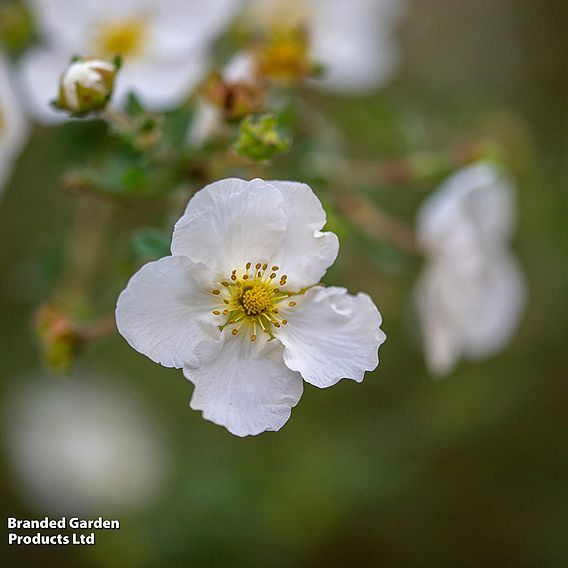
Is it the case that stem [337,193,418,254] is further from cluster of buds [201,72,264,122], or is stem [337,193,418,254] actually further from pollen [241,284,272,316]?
pollen [241,284,272,316]

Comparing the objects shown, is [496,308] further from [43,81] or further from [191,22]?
[43,81]

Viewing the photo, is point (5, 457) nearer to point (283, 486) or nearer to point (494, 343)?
point (283, 486)

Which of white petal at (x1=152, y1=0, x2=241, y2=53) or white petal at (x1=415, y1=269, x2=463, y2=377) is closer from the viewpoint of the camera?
white petal at (x1=415, y1=269, x2=463, y2=377)

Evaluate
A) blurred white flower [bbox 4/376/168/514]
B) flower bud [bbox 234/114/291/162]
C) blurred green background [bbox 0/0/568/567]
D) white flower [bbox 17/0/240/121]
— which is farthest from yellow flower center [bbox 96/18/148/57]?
blurred white flower [bbox 4/376/168/514]

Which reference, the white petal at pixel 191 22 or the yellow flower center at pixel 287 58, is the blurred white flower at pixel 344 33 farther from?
the yellow flower center at pixel 287 58

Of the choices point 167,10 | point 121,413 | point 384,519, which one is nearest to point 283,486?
point 384,519

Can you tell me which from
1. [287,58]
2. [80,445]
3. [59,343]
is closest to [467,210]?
[287,58]
